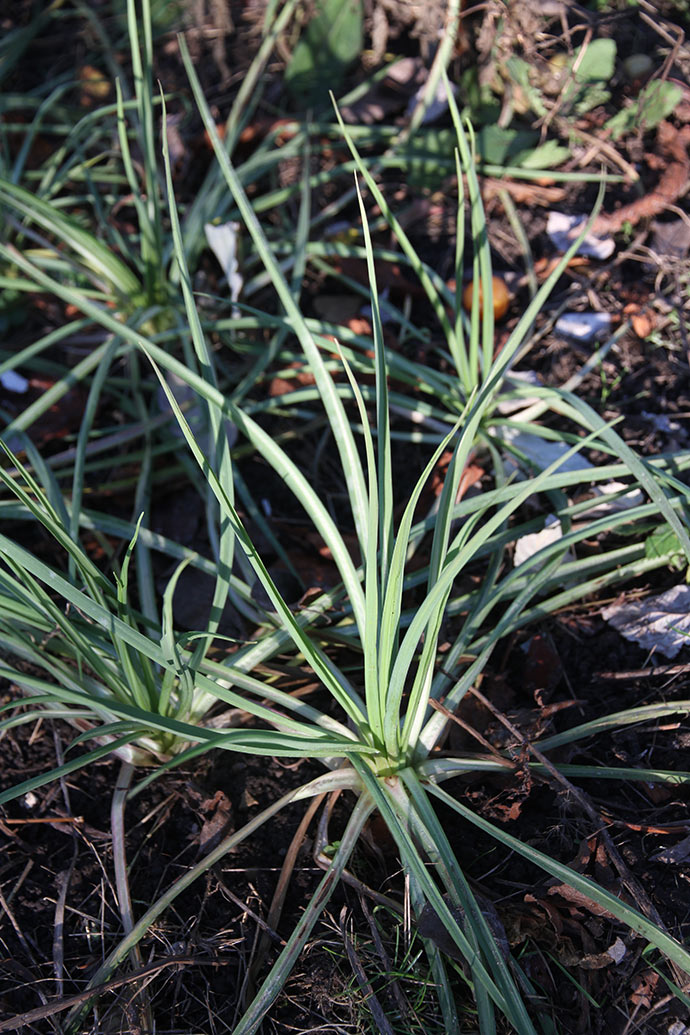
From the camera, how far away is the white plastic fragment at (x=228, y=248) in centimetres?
160

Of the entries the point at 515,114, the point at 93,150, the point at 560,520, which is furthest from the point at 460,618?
the point at 93,150

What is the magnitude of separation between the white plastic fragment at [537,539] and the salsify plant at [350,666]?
32 mm

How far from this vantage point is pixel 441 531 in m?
1.03

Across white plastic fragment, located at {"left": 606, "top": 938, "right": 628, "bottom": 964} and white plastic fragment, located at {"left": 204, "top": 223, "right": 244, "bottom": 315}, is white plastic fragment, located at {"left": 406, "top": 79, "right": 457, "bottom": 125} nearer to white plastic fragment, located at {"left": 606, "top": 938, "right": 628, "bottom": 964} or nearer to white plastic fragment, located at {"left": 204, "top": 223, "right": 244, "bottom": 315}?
white plastic fragment, located at {"left": 204, "top": 223, "right": 244, "bottom": 315}

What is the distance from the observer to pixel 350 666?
1.20 metres

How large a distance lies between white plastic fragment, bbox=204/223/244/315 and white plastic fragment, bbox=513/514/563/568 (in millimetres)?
785

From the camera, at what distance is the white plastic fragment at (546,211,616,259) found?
1.64 meters

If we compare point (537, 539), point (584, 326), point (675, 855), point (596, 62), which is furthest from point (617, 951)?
point (596, 62)

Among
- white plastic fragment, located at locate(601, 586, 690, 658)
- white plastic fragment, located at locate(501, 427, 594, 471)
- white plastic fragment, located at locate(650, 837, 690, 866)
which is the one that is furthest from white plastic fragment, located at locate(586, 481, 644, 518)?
white plastic fragment, located at locate(650, 837, 690, 866)

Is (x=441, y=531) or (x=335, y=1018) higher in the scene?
(x=441, y=531)

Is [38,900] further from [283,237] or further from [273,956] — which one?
[283,237]

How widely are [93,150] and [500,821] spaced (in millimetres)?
1876

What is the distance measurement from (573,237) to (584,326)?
253 mm

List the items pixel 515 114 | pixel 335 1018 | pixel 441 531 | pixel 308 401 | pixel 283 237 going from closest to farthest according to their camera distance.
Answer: pixel 335 1018, pixel 441 531, pixel 308 401, pixel 283 237, pixel 515 114
